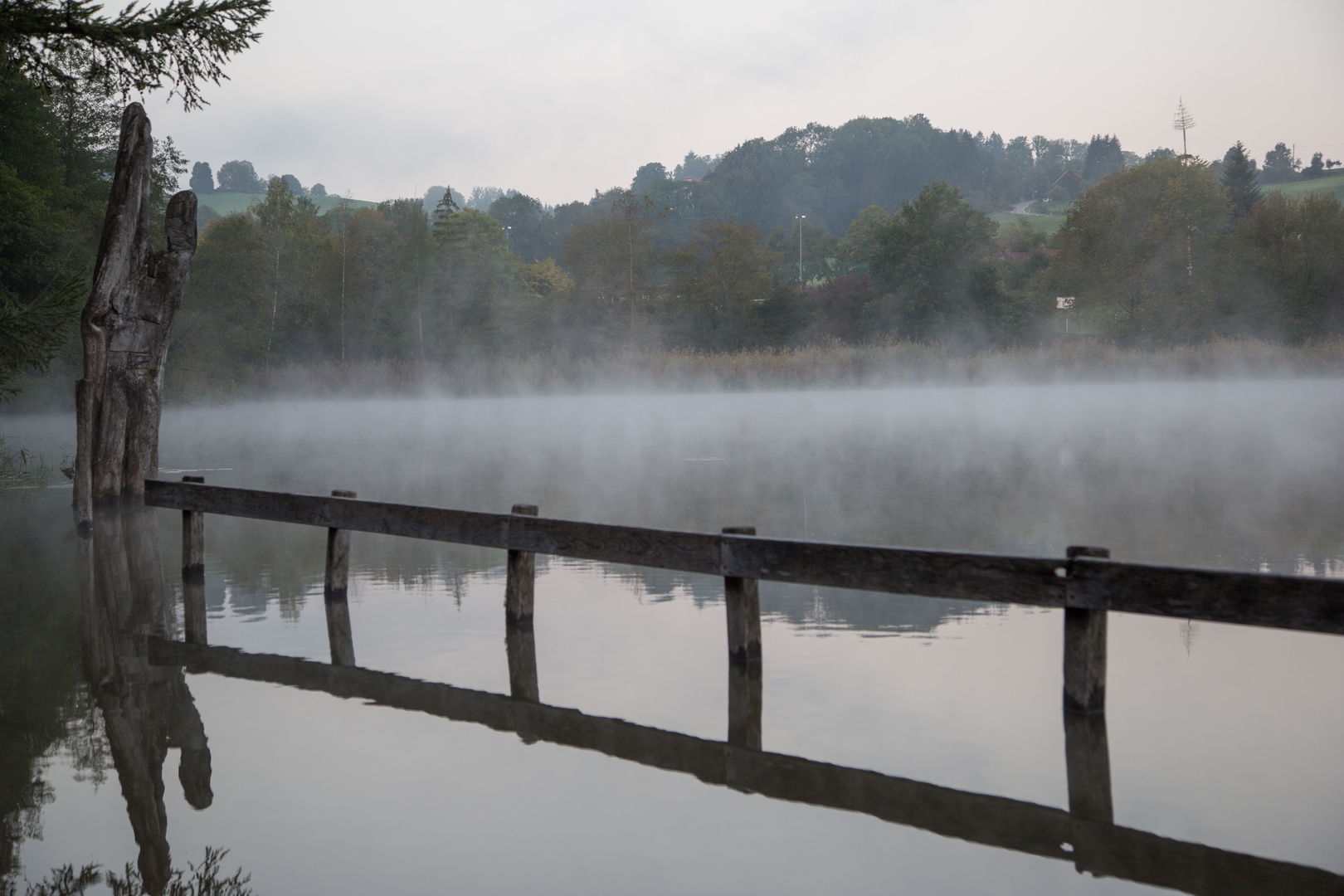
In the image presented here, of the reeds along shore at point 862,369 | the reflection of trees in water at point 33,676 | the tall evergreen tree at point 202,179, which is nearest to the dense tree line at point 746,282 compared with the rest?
the reeds along shore at point 862,369

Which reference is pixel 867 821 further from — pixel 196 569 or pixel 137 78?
pixel 137 78

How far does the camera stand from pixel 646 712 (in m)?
6.19

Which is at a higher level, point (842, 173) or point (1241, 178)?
point (842, 173)

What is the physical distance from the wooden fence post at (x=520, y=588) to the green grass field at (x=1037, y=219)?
11969 cm

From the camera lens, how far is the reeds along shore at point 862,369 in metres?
40.7

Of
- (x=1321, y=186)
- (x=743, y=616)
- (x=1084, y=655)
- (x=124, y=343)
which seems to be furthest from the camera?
(x=1321, y=186)

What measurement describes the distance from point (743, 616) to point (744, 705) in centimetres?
68

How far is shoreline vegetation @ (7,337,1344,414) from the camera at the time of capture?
4069 centimetres

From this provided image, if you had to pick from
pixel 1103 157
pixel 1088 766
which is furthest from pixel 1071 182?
pixel 1088 766

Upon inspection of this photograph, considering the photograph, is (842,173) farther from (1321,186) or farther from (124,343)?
(124,343)

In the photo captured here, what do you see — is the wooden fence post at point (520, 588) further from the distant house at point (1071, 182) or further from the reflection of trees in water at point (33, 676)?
the distant house at point (1071, 182)

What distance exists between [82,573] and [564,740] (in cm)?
708

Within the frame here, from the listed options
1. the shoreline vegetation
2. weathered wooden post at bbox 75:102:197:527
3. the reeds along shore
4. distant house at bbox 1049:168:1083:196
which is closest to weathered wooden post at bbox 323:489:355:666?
weathered wooden post at bbox 75:102:197:527

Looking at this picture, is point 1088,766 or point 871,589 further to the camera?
point 871,589
